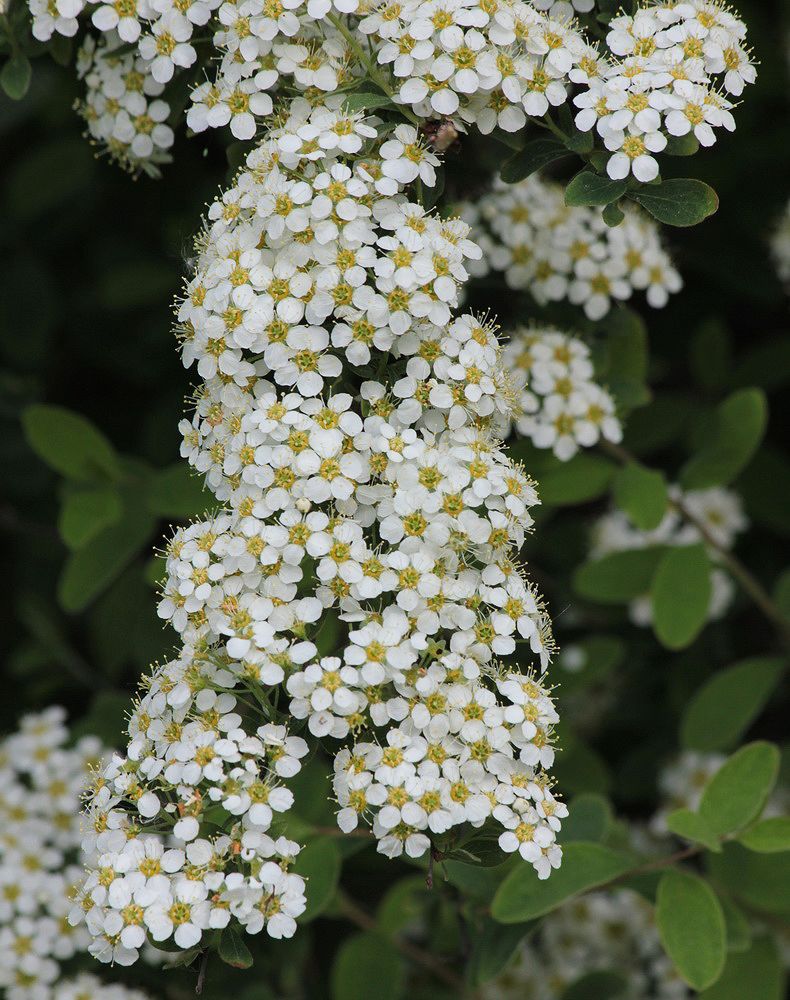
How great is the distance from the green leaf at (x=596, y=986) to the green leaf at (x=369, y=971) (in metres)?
0.41

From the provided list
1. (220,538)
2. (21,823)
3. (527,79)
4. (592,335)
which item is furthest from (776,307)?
(21,823)

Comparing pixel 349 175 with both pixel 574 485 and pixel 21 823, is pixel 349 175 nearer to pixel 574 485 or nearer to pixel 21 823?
pixel 574 485

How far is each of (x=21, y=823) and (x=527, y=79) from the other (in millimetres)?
1974

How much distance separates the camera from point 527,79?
1.92 m

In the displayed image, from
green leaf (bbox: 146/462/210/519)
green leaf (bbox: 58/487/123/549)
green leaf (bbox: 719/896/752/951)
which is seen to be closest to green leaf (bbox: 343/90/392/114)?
green leaf (bbox: 146/462/210/519)

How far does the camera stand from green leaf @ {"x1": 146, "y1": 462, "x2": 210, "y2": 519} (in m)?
2.66

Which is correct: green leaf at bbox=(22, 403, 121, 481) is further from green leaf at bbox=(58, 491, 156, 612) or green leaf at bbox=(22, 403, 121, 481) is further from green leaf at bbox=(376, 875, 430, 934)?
green leaf at bbox=(376, 875, 430, 934)

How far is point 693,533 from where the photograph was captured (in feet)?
10.7

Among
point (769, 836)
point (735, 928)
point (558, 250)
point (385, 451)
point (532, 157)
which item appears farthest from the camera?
point (558, 250)

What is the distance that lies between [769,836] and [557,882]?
1.45 feet

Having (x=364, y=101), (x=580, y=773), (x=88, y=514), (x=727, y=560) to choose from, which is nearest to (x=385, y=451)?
(x=364, y=101)

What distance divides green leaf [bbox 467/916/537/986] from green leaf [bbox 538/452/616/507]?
3.11 ft

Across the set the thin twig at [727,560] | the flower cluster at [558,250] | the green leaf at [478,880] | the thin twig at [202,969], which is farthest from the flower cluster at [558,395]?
the thin twig at [202,969]

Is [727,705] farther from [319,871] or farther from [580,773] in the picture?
[319,871]
